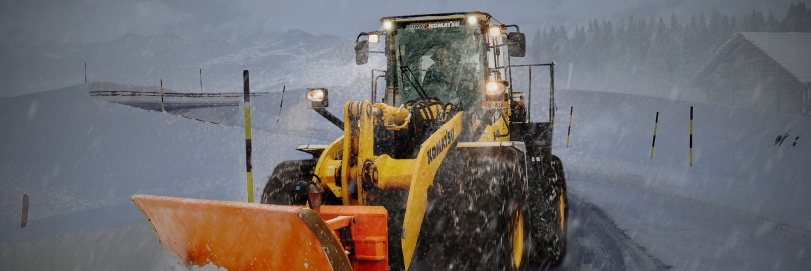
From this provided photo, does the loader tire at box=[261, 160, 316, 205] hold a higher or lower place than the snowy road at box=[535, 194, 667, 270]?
higher

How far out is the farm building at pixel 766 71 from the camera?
110 feet

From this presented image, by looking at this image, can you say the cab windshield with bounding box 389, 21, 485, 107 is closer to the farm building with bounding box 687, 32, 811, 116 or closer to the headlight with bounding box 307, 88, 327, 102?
the headlight with bounding box 307, 88, 327, 102

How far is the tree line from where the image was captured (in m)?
74.1

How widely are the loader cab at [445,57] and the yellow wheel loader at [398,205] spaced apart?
2cm

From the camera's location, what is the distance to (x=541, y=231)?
6051 mm

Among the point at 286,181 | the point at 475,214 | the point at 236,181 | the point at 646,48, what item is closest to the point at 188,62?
the point at 646,48

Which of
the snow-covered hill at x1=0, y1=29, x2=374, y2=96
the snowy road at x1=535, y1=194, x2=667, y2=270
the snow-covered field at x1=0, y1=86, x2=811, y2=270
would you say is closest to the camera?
the snowy road at x1=535, y1=194, x2=667, y2=270

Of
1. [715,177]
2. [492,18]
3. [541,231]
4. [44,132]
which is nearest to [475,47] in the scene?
[492,18]

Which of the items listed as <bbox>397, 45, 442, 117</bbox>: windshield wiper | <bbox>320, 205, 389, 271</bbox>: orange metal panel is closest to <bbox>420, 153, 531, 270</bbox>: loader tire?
<bbox>320, 205, 389, 271</bbox>: orange metal panel

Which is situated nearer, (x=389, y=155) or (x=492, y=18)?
(x=389, y=155)

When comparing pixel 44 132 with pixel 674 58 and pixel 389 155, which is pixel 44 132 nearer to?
pixel 389 155

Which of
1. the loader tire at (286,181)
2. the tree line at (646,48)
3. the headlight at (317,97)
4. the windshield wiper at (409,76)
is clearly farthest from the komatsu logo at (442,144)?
the tree line at (646,48)

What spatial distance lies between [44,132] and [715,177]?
51.2ft

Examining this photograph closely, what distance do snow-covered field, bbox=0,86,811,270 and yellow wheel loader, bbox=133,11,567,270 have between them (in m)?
0.87
